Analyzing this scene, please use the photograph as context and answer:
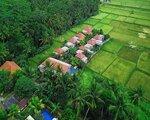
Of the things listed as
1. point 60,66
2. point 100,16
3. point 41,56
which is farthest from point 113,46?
point 100,16

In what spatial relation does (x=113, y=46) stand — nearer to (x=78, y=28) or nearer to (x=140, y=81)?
(x=78, y=28)

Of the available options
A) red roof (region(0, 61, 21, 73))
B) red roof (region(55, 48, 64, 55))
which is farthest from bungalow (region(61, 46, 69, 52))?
red roof (region(0, 61, 21, 73))

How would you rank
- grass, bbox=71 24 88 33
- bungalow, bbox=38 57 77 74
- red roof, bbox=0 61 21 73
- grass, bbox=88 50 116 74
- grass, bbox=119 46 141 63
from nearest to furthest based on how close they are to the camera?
red roof, bbox=0 61 21 73 → bungalow, bbox=38 57 77 74 → grass, bbox=88 50 116 74 → grass, bbox=119 46 141 63 → grass, bbox=71 24 88 33

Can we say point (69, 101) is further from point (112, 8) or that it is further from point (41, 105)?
point (112, 8)

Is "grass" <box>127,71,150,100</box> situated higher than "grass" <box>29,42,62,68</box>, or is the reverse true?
"grass" <box>29,42,62,68</box>

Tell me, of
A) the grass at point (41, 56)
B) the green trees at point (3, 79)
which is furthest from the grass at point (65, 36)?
the green trees at point (3, 79)

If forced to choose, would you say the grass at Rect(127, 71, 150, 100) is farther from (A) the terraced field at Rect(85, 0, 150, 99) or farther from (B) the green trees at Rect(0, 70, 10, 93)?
(B) the green trees at Rect(0, 70, 10, 93)

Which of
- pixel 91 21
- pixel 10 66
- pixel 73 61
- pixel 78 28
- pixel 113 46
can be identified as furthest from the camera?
pixel 91 21
